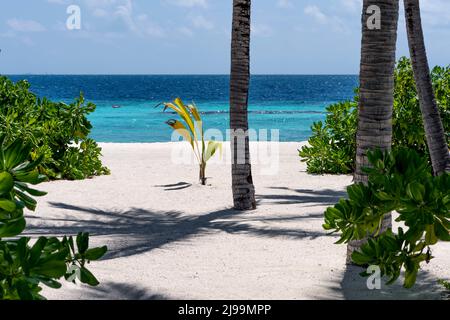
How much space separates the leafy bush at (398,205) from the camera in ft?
10.9

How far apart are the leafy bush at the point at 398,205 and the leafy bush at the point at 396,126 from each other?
8282 millimetres

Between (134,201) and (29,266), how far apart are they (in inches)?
298

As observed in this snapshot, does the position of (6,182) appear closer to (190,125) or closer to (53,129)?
(190,125)

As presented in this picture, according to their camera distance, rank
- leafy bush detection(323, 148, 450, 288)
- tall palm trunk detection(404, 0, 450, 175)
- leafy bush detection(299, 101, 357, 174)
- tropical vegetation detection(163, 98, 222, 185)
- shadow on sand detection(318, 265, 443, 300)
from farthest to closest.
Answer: leafy bush detection(299, 101, 357, 174) < tropical vegetation detection(163, 98, 222, 185) < tall palm trunk detection(404, 0, 450, 175) < shadow on sand detection(318, 265, 443, 300) < leafy bush detection(323, 148, 450, 288)

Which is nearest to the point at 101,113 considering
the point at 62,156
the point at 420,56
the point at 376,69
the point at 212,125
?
the point at 212,125

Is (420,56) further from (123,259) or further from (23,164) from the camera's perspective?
(23,164)

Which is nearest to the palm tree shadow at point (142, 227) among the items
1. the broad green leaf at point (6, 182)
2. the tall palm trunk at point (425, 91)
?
the tall palm trunk at point (425, 91)

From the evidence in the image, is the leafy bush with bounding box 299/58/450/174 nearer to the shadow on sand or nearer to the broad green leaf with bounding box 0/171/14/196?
the shadow on sand

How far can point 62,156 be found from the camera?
39.8 feet

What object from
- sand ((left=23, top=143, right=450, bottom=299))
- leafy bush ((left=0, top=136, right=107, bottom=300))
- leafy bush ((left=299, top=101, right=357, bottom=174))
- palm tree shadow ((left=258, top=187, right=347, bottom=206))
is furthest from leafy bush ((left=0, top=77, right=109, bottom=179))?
leafy bush ((left=0, top=136, right=107, bottom=300))

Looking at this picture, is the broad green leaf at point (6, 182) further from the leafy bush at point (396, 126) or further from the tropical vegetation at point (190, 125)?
the leafy bush at point (396, 126)

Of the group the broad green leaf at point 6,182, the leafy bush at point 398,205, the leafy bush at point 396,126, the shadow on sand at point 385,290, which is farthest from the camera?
the leafy bush at point 396,126

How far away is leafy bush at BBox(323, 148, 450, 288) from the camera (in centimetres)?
332

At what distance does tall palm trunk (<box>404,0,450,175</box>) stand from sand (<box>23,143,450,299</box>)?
157 cm
